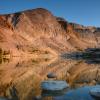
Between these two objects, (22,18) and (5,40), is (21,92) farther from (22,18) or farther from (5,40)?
(22,18)

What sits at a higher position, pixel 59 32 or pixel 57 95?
pixel 59 32

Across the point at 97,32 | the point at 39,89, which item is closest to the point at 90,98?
the point at 39,89

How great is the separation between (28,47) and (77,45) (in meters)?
55.3

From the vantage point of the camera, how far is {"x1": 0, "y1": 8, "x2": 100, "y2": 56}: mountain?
80.2m

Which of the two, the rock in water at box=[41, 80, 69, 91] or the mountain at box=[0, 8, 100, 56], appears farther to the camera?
the mountain at box=[0, 8, 100, 56]

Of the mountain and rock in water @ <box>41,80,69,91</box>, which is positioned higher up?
the mountain

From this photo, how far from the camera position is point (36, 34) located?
10962 cm

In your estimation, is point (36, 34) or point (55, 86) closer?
point (55, 86)

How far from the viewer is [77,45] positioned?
134 metres

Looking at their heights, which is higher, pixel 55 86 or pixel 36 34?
pixel 36 34

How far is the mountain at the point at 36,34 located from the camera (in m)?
80.2

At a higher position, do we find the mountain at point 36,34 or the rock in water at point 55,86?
the mountain at point 36,34

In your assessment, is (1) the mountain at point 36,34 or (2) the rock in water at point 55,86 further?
(1) the mountain at point 36,34

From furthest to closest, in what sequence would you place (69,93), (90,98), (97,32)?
(97,32) < (69,93) < (90,98)
